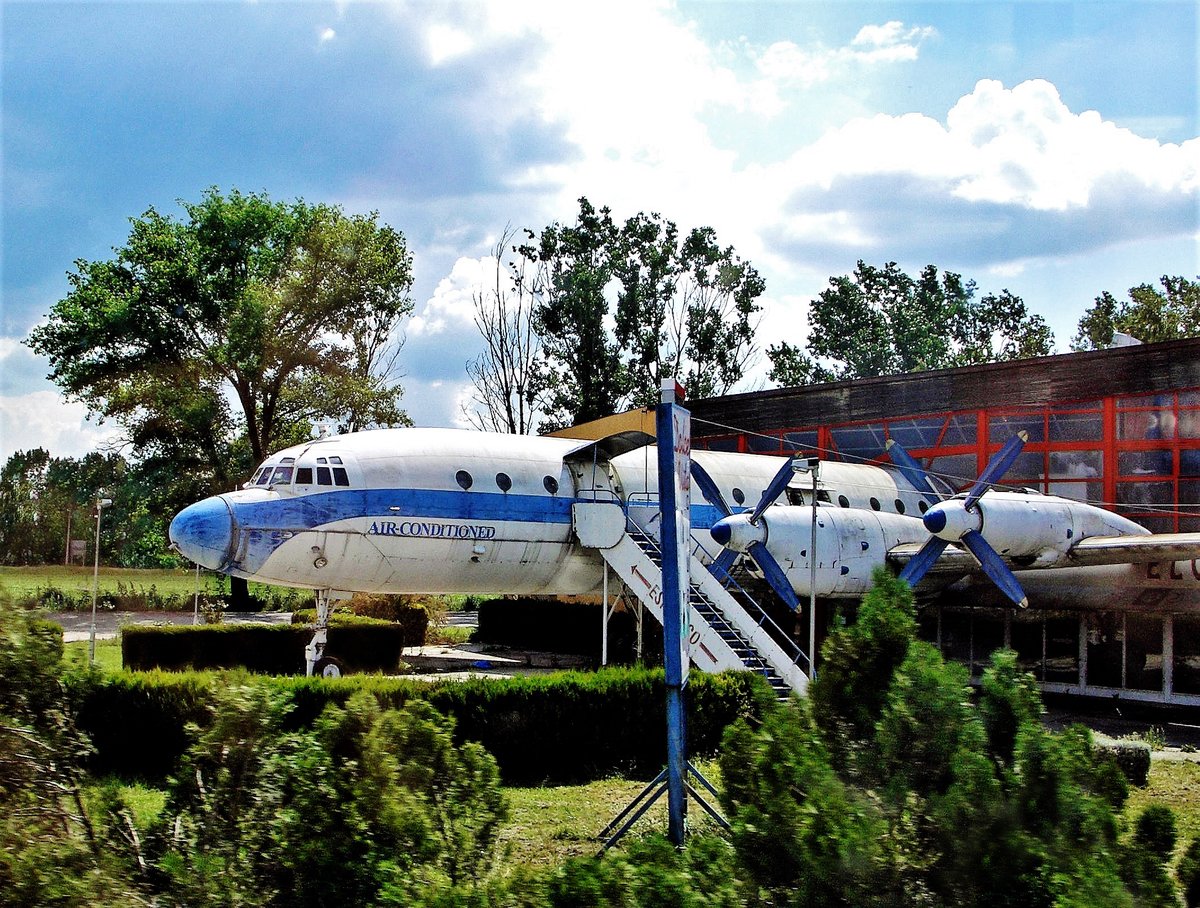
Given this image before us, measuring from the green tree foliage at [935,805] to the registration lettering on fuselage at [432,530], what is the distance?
14283 mm

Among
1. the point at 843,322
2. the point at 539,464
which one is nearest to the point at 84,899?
the point at 539,464

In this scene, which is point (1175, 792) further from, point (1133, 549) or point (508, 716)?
point (508, 716)

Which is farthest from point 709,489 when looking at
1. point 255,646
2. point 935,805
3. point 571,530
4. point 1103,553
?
point 935,805

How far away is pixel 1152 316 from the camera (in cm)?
6594

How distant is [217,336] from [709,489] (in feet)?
92.3

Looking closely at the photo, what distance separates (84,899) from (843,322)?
243 feet

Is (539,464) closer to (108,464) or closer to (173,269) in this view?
(173,269)

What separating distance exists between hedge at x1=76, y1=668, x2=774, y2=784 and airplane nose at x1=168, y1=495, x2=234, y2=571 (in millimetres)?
3833

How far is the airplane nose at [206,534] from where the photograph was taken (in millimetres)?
18348

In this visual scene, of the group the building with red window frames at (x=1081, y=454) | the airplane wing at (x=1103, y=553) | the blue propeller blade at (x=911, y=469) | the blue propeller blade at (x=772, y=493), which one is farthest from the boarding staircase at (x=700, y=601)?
the building with red window frames at (x=1081, y=454)

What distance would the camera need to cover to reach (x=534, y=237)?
6481cm

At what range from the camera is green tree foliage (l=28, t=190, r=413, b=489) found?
41.5 metres

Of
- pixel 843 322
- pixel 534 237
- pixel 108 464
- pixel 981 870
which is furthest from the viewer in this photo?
pixel 843 322

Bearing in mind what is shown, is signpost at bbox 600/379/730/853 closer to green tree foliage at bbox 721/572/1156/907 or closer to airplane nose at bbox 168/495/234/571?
green tree foliage at bbox 721/572/1156/907
